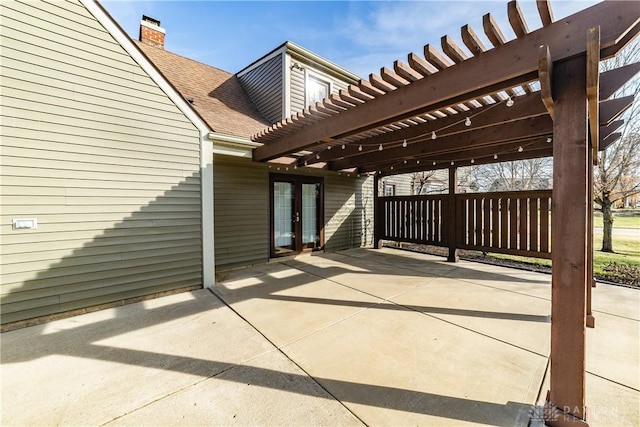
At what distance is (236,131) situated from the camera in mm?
5133

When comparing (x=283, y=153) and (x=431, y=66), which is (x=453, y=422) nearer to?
(x=431, y=66)

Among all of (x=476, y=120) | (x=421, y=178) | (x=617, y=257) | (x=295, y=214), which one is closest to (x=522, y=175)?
(x=421, y=178)

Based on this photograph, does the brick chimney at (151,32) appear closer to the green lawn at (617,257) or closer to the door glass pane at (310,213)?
the door glass pane at (310,213)

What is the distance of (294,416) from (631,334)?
361 cm

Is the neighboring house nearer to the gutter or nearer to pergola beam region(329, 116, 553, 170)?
the gutter

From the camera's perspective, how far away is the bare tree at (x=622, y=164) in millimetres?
6625

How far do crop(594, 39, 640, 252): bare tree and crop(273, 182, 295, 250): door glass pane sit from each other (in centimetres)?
838

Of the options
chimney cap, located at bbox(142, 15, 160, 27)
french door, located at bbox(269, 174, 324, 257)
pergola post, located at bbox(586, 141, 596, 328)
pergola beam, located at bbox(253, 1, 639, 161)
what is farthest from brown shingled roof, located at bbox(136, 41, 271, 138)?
pergola post, located at bbox(586, 141, 596, 328)

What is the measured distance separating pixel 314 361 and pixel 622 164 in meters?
9.57

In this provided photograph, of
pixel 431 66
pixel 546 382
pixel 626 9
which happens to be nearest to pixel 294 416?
pixel 546 382

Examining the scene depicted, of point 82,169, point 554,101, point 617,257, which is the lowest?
point 617,257

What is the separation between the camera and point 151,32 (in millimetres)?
6883

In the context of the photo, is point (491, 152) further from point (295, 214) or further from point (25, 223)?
point (25, 223)

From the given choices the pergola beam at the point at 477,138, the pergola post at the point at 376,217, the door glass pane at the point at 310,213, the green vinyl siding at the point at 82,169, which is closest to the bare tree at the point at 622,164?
the pergola beam at the point at 477,138
